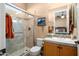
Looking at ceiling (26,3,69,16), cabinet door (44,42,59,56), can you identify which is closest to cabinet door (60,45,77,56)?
cabinet door (44,42,59,56)

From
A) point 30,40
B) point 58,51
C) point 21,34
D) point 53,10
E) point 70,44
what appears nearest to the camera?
point 70,44

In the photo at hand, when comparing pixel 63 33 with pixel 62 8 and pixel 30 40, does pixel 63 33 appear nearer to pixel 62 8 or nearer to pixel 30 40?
pixel 62 8

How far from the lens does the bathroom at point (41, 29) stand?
1948 mm

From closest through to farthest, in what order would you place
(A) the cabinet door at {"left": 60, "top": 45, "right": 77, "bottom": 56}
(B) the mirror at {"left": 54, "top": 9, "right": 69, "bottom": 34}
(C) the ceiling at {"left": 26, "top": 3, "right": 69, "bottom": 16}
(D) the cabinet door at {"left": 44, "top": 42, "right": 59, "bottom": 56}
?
(A) the cabinet door at {"left": 60, "top": 45, "right": 77, "bottom": 56}, (D) the cabinet door at {"left": 44, "top": 42, "right": 59, "bottom": 56}, (B) the mirror at {"left": 54, "top": 9, "right": 69, "bottom": 34}, (C) the ceiling at {"left": 26, "top": 3, "right": 69, "bottom": 16}

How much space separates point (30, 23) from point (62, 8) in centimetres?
103

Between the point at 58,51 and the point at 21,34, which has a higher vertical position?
the point at 21,34

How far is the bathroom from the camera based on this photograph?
1.95m

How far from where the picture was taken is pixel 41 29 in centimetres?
269

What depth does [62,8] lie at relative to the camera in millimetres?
2266

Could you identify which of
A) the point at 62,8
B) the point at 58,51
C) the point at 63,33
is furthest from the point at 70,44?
the point at 62,8

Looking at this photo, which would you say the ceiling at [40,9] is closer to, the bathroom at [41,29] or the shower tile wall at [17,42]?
the bathroom at [41,29]

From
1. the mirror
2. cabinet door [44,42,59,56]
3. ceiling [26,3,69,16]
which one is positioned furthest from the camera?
ceiling [26,3,69,16]

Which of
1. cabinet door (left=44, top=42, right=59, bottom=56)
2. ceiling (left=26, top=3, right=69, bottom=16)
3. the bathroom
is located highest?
ceiling (left=26, top=3, right=69, bottom=16)

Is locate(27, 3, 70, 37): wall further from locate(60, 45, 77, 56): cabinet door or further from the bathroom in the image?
locate(60, 45, 77, 56): cabinet door
